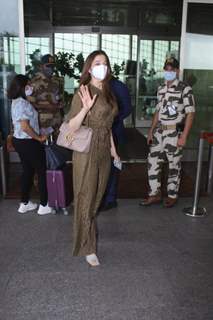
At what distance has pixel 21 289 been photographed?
257 centimetres

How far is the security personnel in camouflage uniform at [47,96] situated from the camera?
177 inches

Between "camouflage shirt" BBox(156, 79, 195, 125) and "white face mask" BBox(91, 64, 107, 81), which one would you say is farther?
"camouflage shirt" BBox(156, 79, 195, 125)

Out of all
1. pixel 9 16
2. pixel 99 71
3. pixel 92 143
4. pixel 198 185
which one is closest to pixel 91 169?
pixel 92 143

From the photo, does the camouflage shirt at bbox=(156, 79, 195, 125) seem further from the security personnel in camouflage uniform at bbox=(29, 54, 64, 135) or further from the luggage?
the security personnel in camouflage uniform at bbox=(29, 54, 64, 135)

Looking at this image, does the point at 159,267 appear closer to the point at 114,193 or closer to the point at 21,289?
the point at 21,289

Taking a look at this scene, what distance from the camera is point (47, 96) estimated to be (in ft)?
15.0

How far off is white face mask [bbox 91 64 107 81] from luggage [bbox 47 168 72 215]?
56.0 inches

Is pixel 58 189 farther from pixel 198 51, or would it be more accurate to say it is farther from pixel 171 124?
pixel 198 51

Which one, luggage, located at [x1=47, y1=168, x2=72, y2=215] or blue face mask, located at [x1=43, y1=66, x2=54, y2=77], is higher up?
blue face mask, located at [x1=43, y1=66, x2=54, y2=77]

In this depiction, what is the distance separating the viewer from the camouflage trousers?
12.9 feet

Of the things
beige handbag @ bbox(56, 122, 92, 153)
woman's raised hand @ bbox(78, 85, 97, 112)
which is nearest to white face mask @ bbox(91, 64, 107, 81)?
woman's raised hand @ bbox(78, 85, 97, 112)

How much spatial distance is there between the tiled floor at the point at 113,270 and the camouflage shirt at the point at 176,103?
1.07 m

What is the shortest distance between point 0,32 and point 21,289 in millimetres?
4401

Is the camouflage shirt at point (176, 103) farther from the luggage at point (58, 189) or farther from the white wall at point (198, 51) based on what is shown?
the white wall at point (198, 51)
